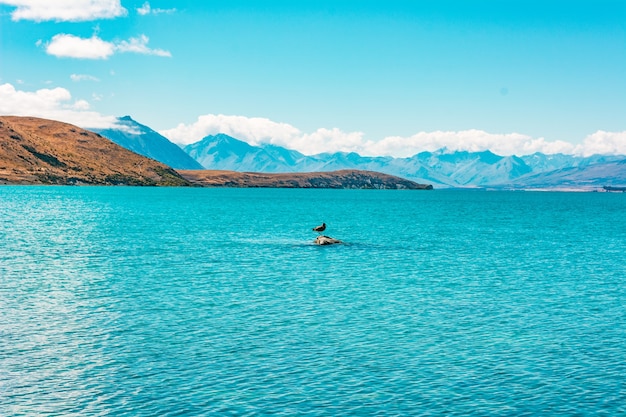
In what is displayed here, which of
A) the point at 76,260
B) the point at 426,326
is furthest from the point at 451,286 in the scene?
the point at 76,260

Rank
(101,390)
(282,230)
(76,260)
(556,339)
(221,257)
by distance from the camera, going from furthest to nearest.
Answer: (282,230), (221,257), (76,260), (556,339), (101,390)

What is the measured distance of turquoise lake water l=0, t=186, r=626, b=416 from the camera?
30703 millimetres

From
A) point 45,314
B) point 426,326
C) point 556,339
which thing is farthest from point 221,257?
point 556,339

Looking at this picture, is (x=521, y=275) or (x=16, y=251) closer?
(x=521, y=275)

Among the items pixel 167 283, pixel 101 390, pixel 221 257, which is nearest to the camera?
pixel 101 390

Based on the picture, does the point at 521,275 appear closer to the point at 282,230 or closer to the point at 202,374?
the point at 202,374

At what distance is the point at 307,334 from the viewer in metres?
43.1

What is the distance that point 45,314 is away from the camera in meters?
47.4

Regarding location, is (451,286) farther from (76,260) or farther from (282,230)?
(282,230)

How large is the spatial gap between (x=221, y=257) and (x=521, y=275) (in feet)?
128

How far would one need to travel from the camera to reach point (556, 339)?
42.8m

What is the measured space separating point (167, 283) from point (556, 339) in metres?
37.4

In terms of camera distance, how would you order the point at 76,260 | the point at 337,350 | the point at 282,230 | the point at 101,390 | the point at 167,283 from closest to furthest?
the point at 101,390 → the point at 337,350 → the point at 167,283 → the point at 76,260 → the point at 282,230

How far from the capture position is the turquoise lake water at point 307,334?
3070 centimetres
